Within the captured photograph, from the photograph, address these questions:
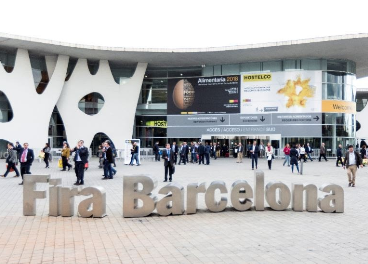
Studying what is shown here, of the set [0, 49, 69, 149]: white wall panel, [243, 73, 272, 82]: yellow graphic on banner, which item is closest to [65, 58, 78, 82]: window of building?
[0, 49, 69, 149]: white wall panel

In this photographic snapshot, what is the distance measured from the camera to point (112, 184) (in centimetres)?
1551

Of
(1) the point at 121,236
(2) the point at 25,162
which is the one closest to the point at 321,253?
(1) the point at 121,236

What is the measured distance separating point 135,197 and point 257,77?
31451 millimetres

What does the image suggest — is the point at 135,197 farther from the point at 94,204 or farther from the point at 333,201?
the point at 333,201

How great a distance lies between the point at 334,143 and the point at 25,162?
29247mm

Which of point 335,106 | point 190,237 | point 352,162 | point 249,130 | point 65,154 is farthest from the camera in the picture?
point 249,130

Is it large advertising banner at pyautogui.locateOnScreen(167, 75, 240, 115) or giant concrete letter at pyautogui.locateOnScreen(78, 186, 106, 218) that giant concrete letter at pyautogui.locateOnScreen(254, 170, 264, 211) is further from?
large advertising banner at pyautogui.locateOnScreen(167, 75, 240, 115)

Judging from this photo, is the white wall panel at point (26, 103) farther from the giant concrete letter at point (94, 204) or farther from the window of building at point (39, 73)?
the giant concrete letter at point (94, 204)

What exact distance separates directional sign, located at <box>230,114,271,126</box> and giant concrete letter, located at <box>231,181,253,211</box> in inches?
1140

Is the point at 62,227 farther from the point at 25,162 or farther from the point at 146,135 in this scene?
the point at 146,135

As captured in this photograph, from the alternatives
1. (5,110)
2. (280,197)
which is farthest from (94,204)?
(5,110)

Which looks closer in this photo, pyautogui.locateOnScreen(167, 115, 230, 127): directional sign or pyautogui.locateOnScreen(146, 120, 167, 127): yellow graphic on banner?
pyautogui.locateOnScreen(167, 115, 230, 127): directional sign

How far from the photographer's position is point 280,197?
9.99 m

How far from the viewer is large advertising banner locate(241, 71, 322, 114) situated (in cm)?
3703
